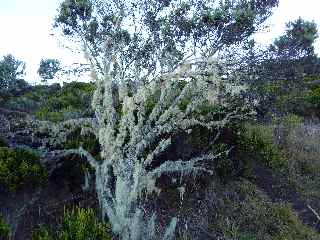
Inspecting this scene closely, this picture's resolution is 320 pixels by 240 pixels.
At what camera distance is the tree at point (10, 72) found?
12633mm

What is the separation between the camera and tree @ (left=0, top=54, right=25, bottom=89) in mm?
12633

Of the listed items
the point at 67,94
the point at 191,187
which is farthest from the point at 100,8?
the point at 191,187

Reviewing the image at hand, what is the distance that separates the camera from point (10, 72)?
526 inches

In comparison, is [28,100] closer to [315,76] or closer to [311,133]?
[311,133]

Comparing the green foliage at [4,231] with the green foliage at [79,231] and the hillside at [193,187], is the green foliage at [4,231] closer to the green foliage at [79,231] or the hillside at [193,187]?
the hillside at [193,187]

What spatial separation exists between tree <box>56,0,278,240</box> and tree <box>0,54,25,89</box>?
6.24 feet

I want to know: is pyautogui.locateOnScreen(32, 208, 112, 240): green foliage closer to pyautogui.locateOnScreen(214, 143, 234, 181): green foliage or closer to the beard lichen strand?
the beard lichen strand

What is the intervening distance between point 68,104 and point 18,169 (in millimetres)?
4419

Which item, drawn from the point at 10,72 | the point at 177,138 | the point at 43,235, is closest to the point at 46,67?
the point at 10,72

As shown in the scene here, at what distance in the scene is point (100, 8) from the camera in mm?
12297

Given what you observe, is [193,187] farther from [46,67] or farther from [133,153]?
[46,67]

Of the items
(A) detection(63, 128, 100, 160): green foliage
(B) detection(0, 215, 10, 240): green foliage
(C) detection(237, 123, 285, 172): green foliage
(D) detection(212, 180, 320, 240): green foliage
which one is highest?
(A) detection(63, 128, 100, 160): green foliage

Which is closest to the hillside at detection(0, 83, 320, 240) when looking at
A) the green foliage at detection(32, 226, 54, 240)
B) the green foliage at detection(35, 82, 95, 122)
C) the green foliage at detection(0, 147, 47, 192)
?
the green foliage at detection(0, 147, 47, 192)

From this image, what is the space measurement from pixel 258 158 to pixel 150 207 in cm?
262
